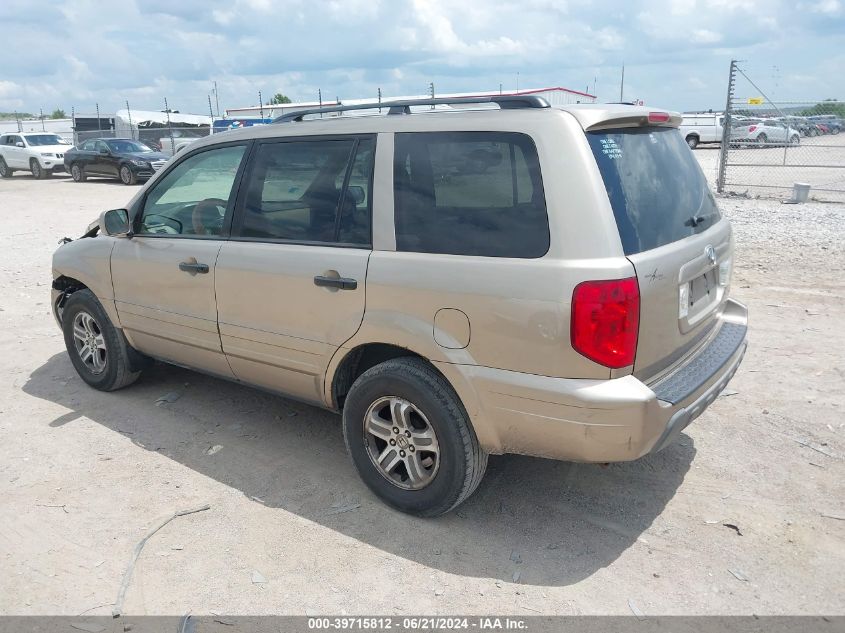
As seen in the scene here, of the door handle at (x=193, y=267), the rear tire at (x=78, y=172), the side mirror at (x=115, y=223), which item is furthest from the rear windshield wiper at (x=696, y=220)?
the rear tire at (x=78, y=172)

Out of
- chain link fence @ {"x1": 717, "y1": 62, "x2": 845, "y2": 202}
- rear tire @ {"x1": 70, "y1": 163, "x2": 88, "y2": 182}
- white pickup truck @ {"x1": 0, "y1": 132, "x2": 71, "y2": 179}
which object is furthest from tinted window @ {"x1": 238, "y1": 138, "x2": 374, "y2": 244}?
white pickup truck @ {"x1": 0, "y1": 132, "x2": 71, "y2": 179}

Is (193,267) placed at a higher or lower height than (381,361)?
higher

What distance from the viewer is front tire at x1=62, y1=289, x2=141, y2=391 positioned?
5090mm

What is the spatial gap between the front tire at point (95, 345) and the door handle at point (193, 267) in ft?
3.55

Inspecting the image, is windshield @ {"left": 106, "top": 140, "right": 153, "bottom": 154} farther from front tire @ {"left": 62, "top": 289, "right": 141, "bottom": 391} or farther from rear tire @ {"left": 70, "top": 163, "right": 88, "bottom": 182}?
front tire @ {"left": 62, "top": 289, "right": 141, "bottom": 391}

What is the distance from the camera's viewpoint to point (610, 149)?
312cm

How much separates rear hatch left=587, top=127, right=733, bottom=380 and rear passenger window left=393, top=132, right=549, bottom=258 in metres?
0.33

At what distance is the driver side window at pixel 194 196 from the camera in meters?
4.28

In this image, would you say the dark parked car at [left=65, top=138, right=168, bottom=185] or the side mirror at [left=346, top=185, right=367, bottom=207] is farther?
the dark parked car at [left=65, top=138, right=168, bottom=185]

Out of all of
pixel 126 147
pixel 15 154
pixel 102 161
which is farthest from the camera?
pixel 15 154

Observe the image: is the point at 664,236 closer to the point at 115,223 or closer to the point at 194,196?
the point at 194,196

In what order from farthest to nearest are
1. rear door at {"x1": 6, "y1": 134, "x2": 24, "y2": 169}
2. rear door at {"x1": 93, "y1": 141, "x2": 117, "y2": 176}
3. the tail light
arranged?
1. rear door at {"x1": 6, "y1": 134, "x2": 24, "y2": 169}
2. rear door at {"x1": 93, "y1": 141, "x2": 117, "y2": 176}
3. the tail light

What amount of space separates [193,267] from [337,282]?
1221mm

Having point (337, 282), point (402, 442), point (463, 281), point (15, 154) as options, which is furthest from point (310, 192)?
point (15, 154)
